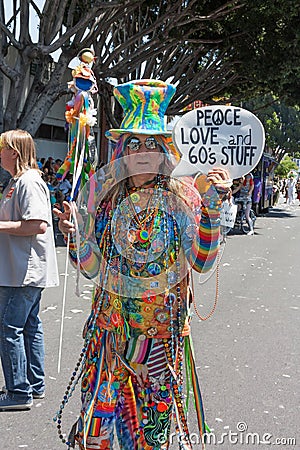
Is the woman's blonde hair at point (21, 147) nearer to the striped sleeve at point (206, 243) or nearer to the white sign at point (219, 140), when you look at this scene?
the white sign at point (219, 140)

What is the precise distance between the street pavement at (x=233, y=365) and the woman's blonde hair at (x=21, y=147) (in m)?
1.35

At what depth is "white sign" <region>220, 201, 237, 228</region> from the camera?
3.02 meters

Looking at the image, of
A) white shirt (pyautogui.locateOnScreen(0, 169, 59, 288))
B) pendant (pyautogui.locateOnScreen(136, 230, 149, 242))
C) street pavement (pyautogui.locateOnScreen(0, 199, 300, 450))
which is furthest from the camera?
white shirt (pyautogui.locateOnScreen(0, 169, 59, 288))

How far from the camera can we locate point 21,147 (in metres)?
4.35

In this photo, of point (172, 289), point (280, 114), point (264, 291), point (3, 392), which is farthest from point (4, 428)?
point (280, 114)

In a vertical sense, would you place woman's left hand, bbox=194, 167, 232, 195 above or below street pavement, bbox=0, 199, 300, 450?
above

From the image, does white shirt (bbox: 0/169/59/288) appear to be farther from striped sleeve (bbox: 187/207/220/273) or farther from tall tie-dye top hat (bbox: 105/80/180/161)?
striped sleeve (bbox: 187/207/220/273)

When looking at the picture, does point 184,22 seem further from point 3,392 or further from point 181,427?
point 181,427

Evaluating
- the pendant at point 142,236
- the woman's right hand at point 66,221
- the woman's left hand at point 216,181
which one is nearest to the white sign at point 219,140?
the woman's left hand at point 216,181

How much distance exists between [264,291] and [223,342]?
3.04m

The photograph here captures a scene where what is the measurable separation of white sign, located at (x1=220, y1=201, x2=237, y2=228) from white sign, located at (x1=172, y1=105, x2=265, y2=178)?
159mm

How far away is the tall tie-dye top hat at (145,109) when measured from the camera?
3043 millimetres

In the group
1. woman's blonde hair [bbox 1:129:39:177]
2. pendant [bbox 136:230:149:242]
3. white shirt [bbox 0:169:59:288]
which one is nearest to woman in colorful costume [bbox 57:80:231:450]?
pendant [bbox 136:230:149:242]

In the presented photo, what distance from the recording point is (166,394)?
298 cm
